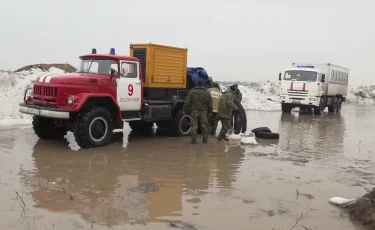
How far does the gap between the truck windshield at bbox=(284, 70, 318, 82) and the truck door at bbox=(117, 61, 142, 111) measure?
14332mm

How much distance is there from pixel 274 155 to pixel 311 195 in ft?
10.1

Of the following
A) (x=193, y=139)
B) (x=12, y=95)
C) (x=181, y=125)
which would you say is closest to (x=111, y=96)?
(x=193, y=139)

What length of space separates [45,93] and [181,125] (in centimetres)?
414

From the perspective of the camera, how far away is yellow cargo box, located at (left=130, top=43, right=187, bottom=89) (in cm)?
1047

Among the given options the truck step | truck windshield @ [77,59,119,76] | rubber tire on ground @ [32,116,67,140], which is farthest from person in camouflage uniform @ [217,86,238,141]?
rubber tire on ground @ [32,116,67,140]

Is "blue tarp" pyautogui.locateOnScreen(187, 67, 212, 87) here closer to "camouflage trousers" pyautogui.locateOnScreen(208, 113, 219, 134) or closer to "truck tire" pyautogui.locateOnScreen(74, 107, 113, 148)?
"camouflage trousers" pyautogui.locateOnScreen(208, 113, 219, 134)

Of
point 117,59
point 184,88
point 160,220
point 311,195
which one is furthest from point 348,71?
point 160,220

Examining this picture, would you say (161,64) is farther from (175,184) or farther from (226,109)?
(175,184)

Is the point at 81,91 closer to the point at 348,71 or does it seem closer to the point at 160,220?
the point at 160,220

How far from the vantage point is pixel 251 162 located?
7816 mm

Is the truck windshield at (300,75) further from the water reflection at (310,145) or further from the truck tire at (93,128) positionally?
the truck tire at (93,128)

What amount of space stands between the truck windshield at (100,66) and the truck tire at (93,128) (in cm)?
105

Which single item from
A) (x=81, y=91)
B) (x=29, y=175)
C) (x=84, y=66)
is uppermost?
(x=84, y=66)

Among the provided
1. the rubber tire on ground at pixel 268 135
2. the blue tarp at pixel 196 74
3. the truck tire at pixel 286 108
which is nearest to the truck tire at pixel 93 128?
the blue tarp at pixel 196 74
